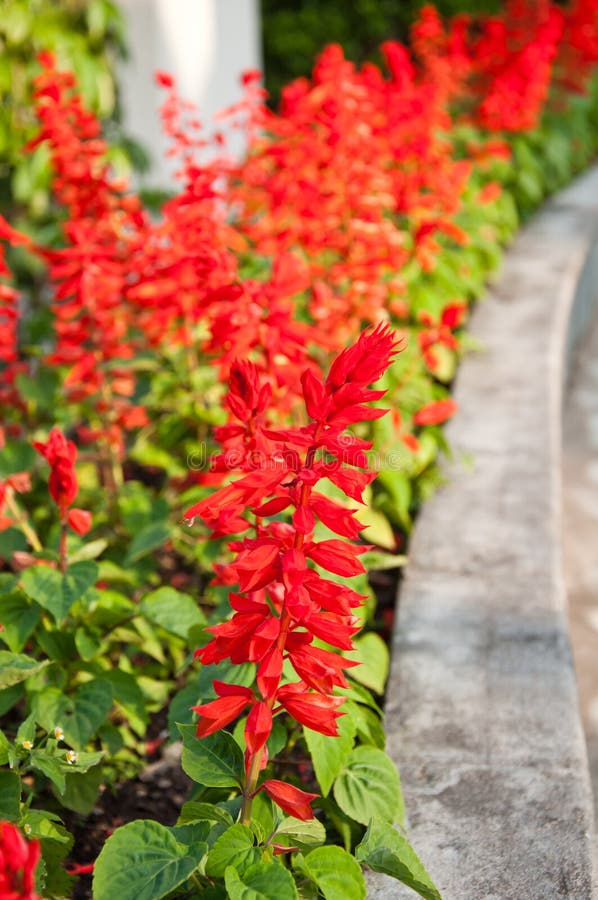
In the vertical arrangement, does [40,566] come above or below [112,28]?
below

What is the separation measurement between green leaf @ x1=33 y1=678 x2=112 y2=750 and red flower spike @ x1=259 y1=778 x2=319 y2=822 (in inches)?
17.7

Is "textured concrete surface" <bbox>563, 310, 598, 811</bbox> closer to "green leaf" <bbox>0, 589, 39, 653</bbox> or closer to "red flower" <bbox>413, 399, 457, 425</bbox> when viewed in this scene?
"red flower" <bbox>413, 399, 457, 425</bbox>

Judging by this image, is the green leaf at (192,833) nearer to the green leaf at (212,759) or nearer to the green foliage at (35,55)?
the green leaf at (212,759)

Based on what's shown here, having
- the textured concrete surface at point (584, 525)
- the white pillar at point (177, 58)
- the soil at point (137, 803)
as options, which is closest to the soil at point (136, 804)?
the soil at point (137, 803)

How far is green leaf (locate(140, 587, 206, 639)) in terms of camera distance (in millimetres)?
1943

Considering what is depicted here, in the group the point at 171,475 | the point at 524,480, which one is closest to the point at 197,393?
the point at 171,475

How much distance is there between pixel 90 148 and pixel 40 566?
133 cm

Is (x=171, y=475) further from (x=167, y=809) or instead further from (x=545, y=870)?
(x=545, y=870)

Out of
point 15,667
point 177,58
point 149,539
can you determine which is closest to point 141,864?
point 15,667

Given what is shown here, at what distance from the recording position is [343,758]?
65.2 inches

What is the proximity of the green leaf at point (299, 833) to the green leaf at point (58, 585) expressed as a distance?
534mm

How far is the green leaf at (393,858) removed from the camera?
139 centimetres

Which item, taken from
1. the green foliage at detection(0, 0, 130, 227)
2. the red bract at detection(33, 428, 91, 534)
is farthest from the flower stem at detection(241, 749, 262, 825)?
the green foliage at detection(0, 0, 130, 227)

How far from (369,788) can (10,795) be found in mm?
576
